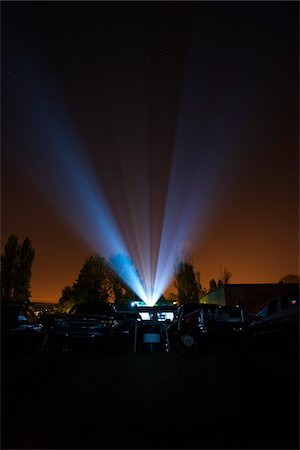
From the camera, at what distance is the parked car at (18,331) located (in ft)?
33.1

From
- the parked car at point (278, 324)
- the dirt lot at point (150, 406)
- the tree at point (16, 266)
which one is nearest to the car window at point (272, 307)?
the parked car at point (278, 324)

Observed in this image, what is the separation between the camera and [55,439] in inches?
168

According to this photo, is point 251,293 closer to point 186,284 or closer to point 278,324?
point 186,284

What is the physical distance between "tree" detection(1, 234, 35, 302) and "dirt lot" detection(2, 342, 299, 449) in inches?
1744

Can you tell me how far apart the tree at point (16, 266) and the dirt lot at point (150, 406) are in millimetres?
44305

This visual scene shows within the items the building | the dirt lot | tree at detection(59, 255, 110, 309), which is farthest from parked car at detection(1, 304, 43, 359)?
tree at detection(59, 255, 110, 309)

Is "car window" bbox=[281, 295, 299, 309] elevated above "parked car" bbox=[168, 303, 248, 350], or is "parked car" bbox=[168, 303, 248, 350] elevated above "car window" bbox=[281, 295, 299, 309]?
"car window" bbox=[281, 295, 299, 309]

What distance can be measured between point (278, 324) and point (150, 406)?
7.45 meters

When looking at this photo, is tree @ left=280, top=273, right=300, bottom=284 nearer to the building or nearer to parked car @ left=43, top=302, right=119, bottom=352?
the building

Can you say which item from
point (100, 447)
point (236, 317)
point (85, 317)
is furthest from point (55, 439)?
point (236, 317)

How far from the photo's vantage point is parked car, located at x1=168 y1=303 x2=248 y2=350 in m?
13.3

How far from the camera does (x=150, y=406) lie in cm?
566

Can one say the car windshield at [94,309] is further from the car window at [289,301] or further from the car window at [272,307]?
the car window at [289,301]

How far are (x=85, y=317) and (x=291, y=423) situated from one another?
341 inches
